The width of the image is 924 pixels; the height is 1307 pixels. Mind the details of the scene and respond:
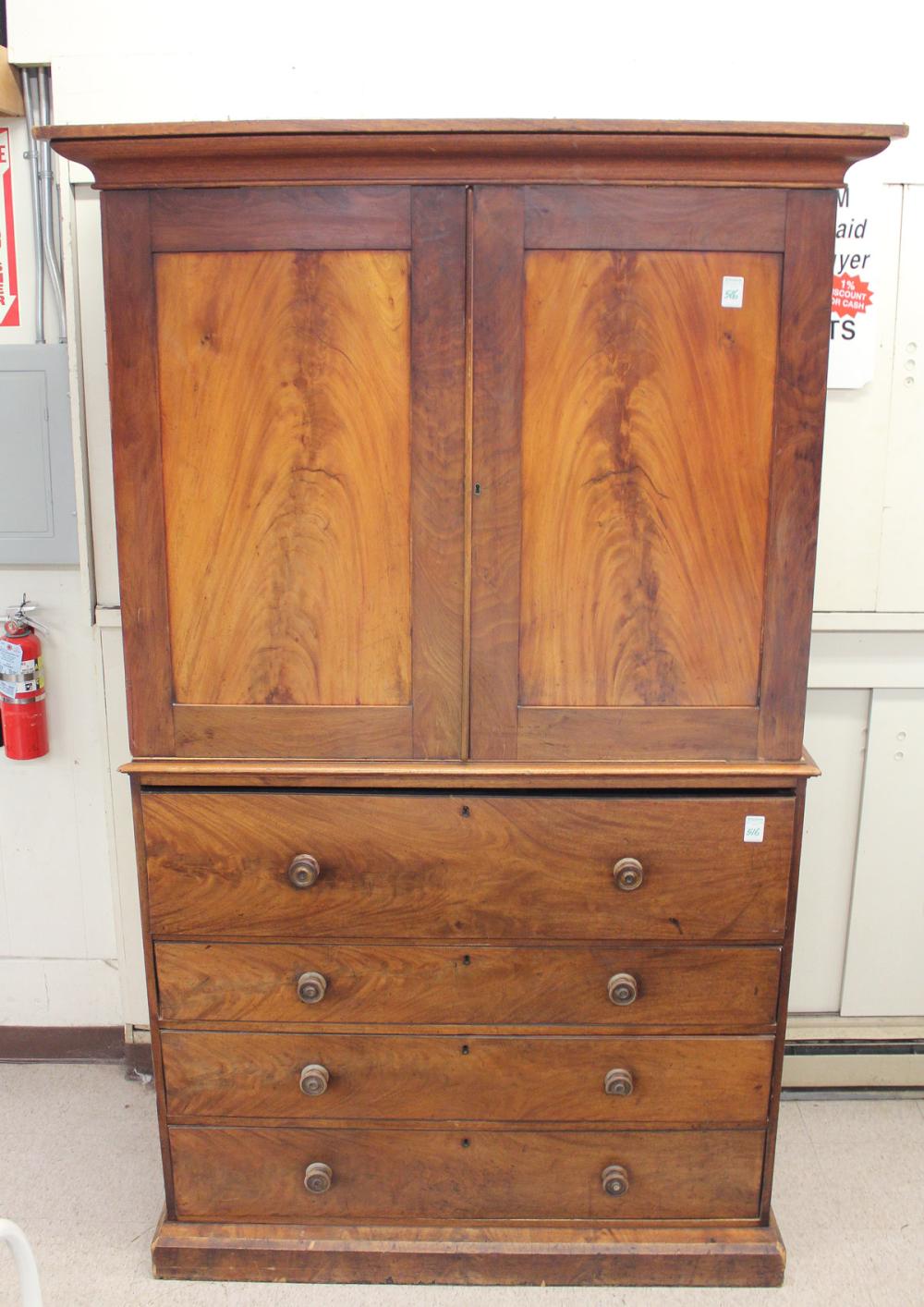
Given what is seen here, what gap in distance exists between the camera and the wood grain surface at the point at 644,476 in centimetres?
163

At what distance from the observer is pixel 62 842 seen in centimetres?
246

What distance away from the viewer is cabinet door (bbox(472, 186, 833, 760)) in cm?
161

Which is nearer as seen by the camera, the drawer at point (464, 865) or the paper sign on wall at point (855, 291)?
the drawer at point (464, 865)

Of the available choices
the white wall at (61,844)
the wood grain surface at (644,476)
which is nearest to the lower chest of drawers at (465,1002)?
the wood grain surface at (644,476)

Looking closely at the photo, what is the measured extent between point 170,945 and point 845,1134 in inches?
62.3

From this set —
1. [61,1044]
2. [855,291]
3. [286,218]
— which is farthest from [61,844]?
[855,291]

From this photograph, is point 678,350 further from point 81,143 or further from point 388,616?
point 81,143

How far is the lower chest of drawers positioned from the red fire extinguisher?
0.66 metres

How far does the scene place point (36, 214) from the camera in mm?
2182

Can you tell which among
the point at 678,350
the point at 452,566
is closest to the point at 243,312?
the point at 452,566

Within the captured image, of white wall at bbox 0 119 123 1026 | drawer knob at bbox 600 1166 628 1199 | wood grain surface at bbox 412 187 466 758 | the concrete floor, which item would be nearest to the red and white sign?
white wall at bbox 0 119 123 1026

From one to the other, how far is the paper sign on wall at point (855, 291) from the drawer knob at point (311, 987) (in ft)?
5.07

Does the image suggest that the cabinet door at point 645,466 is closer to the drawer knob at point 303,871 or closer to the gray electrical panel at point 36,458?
the drawer knob at point 303,871

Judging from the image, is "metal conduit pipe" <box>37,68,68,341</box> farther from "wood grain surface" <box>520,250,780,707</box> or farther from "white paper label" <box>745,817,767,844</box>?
"white paper label" <box>745,817,767,844</box>
